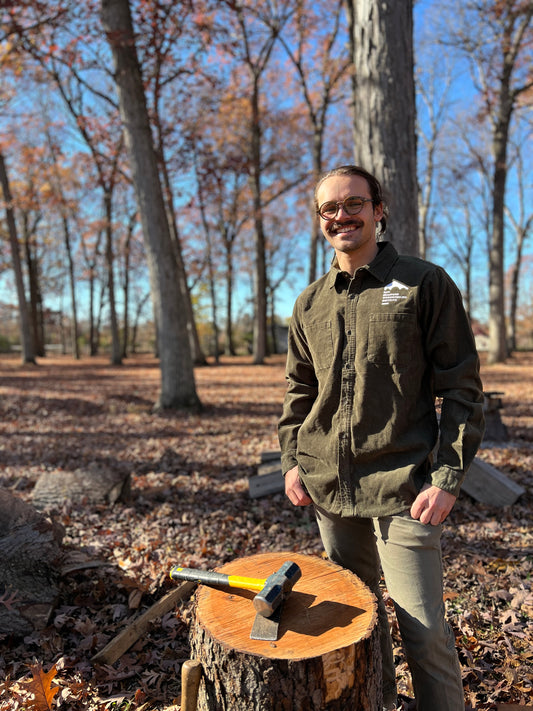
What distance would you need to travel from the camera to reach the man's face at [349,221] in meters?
2.10

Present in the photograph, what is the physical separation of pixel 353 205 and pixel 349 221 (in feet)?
0.22

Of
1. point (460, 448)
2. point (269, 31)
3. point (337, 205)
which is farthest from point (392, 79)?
point (269, 31)

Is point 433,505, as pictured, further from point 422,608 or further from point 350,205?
point 350,205

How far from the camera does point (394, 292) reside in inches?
80.5

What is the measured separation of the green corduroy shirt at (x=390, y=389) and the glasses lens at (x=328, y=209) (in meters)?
0.27

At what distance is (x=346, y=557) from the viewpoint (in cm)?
234

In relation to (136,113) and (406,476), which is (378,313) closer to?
(406,476)

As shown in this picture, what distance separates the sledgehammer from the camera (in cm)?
185

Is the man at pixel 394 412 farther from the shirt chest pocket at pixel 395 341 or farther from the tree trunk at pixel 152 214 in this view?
the tree trunk at pixel 152 214

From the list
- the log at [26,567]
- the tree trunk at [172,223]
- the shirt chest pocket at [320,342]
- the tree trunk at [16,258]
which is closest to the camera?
the shirt chest pocket at [320,342]

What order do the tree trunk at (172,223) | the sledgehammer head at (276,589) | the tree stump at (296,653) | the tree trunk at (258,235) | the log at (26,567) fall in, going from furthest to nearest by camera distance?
the tree trunk at (258,235), the tree trunk at (172,223), the log at (26,567), the sledgehammer head at (276,589), the tree stump at (296,653)

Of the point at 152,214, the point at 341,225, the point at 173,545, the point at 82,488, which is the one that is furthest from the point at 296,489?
the point at 152,214

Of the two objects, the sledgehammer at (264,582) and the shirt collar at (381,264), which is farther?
the shirt collar at (381,264)

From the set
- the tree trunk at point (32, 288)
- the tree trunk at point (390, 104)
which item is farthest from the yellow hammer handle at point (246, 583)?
the tree trunk at point (32, 288)
